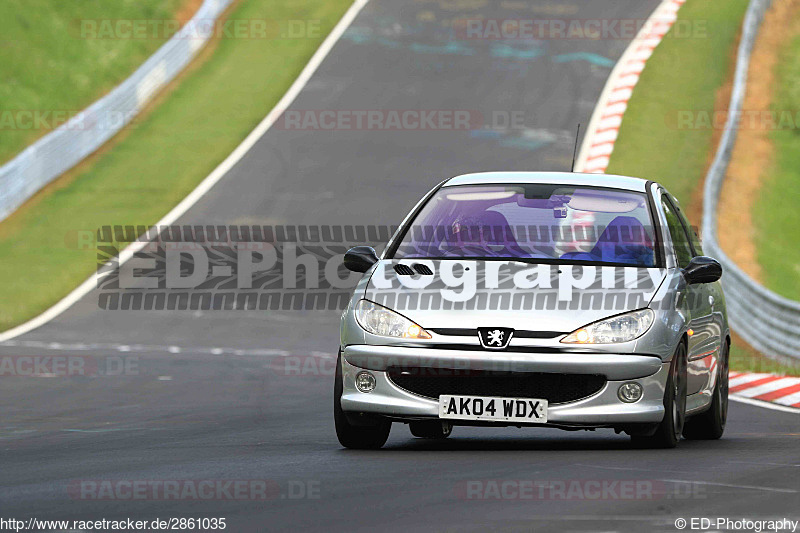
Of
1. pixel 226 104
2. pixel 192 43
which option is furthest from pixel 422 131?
pixel 192 43

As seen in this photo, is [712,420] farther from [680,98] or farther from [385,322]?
[680,98]

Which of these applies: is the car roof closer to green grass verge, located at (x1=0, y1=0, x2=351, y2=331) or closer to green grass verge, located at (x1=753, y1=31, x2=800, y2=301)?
green grass verge, located at (x1=0, y1=0, x2=351, y2=331)

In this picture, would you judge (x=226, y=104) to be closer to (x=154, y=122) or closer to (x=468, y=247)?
(x=154, y=122)

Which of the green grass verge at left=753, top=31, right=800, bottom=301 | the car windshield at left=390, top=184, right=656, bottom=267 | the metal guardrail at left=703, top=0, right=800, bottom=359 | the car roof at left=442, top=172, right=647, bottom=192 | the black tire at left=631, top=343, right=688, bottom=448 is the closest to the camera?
the black tire at left=631, top=343, right=688, bottom=448

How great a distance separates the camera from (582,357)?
28.8 feet

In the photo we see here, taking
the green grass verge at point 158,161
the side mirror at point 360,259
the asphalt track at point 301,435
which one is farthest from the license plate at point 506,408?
the green grass verge at point 158,161

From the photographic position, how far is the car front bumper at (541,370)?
28.7 ft

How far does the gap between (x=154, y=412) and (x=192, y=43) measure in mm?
26405

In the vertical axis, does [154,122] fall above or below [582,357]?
below

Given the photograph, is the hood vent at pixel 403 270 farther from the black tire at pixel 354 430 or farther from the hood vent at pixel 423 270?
the black tire at pixel 354 430

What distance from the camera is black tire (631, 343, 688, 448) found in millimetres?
9109

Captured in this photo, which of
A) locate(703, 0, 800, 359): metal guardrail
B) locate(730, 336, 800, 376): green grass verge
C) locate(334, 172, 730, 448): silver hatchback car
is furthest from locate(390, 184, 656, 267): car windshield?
locate(703, 0, 800, 359): metal guardrail

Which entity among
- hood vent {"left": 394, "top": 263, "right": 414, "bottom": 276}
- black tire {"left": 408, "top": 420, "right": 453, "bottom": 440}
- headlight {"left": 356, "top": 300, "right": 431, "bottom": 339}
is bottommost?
black tire {"left": 408, "top": 420, "right": 453, "bottom": 440}

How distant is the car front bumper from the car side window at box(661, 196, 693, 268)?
4.34ft
